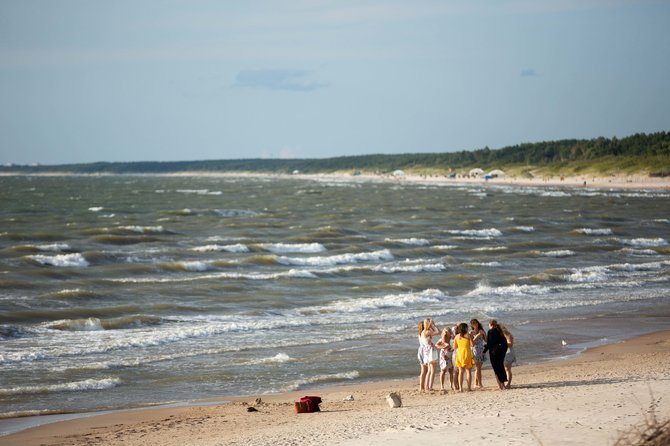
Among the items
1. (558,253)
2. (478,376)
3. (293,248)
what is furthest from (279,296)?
(558,253)

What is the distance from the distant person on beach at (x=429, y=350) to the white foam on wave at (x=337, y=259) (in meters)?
24.0

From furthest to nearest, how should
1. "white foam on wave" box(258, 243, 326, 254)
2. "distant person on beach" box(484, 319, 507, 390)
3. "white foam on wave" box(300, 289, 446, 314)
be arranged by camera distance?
"white foam on wave" box(258, 243, 326, 254) < "white foam on wave" box(300, 289, 446, 314) < "distant person on beach" box(484, 319, 507, 390)

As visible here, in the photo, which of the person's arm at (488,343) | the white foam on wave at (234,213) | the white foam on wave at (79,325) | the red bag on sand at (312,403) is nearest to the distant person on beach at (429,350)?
the person's arm at (488,343)

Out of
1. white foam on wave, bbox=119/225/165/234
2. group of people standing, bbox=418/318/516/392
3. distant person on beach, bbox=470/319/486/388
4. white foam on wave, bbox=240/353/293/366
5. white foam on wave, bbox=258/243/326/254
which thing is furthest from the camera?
white foam on wave, bbox=119/225/165/234

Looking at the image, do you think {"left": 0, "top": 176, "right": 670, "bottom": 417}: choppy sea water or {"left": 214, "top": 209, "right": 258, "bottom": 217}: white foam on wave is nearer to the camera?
{"left": 0, "top": 176, "right": 670, "bottom": 417}: choppy sea water

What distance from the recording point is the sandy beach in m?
12.2

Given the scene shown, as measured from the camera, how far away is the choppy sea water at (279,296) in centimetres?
1973

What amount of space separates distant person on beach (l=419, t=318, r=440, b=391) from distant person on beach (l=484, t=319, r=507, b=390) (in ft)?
3.51

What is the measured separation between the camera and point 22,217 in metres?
66.4

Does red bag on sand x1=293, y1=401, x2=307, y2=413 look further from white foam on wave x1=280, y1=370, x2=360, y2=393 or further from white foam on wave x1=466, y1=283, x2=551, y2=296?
white foam on wave x1=466, y1=283, x2=551, y2=296

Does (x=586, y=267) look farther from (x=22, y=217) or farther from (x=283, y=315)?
(x=22, y=217)

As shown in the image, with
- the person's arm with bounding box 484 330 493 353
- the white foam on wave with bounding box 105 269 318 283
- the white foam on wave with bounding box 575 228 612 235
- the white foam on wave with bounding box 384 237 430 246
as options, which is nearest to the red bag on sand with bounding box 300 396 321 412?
the person's arm with bounding box 484 330 493 353

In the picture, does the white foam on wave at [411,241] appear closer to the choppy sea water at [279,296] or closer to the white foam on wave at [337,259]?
the choppy sea water at [279,296]

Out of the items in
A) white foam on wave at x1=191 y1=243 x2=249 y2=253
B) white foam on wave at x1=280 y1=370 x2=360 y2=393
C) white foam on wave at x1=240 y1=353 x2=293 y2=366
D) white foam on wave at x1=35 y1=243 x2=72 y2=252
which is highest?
white foam on wave at x1=35 y1=243 x2=72 y2=252
